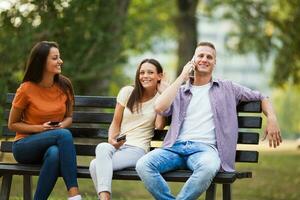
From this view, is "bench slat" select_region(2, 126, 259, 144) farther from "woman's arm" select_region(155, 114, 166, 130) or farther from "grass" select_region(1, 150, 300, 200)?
"grass" select_region(1, 150, 300, 200)

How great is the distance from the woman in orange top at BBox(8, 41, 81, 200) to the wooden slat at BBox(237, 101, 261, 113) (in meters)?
1.46

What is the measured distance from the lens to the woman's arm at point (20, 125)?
6.61 meters

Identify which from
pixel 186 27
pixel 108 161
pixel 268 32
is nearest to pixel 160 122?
pixel 108 161

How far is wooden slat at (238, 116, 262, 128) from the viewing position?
6758 millimetres

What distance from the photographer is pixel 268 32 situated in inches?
963

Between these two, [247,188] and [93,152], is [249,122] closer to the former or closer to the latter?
[93,152]

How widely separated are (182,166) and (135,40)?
12790 mm

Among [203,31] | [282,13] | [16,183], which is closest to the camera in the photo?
[16,183]

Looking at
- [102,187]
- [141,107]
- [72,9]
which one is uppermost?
[72,9]

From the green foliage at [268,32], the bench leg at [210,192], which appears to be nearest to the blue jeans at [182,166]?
the bench leg at [210,192]

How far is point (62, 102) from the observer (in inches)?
269

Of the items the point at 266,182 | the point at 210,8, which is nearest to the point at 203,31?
the point at 210,8

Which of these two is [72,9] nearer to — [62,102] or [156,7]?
[62,102]

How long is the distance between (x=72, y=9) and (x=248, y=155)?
20.5 feet
